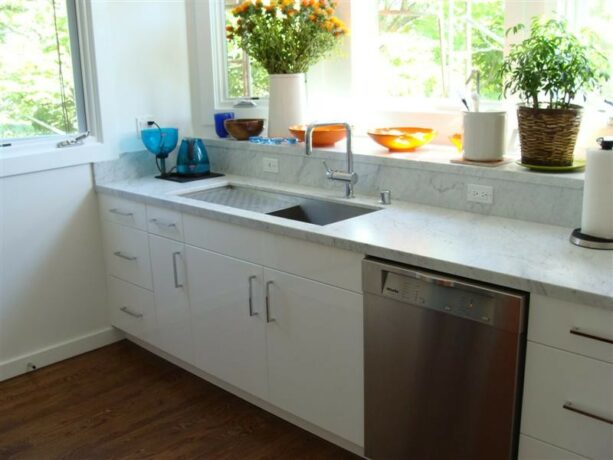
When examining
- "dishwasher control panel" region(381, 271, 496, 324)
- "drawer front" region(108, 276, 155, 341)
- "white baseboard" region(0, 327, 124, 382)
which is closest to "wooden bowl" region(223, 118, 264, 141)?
"drawer front" region(108, 276, 155, 341)

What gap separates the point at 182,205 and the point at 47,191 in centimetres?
77

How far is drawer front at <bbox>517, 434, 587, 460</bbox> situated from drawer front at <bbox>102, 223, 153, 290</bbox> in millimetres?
1885

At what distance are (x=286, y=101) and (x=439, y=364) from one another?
165 cm

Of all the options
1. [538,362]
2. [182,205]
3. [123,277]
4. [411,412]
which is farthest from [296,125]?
[538,362]

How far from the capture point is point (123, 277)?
11.3 feet

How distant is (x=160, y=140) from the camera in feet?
11.4

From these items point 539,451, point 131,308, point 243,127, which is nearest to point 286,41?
point 243,127

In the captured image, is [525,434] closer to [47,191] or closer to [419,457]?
[419,457]

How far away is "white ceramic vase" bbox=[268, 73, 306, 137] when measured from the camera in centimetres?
326

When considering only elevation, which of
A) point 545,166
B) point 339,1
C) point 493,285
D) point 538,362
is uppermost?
point 339,1

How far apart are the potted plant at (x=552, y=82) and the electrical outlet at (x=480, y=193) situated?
0.56ft

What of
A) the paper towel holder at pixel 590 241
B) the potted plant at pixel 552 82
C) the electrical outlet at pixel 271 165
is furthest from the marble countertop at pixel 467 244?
the electrical outlet at pixel 271 165

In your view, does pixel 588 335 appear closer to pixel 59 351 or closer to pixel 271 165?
pixel 271 165

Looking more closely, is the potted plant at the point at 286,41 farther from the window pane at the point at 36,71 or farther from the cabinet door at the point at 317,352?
the cabinet door at the point at 317,352
